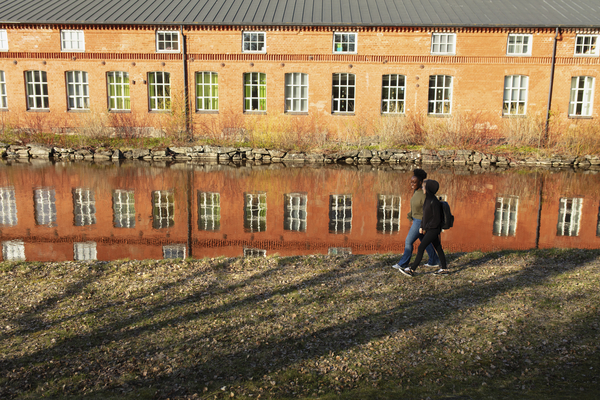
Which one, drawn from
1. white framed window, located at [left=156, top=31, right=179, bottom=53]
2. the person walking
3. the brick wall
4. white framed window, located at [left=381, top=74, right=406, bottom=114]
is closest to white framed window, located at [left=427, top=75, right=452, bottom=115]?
the brick wall

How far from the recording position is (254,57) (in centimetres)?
2258

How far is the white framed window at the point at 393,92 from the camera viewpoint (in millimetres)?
22688

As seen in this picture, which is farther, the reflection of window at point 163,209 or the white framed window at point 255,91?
the white framed window at point 255,91

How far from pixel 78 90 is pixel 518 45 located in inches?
828

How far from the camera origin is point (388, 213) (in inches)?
414

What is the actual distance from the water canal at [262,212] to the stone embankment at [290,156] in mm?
2568

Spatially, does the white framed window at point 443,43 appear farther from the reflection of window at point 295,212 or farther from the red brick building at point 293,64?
the reflection of window at point 295,212

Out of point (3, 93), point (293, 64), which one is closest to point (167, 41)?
point (293, 64)

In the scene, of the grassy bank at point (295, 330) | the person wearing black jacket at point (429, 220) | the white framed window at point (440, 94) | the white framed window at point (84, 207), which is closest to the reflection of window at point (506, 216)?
the grassy bank at point (295, 330)

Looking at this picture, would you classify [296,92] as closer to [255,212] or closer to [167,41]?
[167,41]

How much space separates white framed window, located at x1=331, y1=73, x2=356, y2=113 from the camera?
22750 mm

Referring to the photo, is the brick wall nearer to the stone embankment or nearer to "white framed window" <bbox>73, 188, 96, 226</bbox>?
the stone embankment

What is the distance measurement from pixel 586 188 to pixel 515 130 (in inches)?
307

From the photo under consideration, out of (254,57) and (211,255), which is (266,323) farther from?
(254,57)
